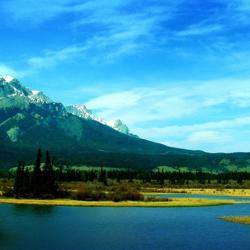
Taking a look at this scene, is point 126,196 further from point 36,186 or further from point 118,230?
point 118,230

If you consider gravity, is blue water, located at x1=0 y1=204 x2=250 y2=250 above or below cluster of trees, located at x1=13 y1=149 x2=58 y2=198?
below

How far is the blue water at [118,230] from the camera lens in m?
62.0

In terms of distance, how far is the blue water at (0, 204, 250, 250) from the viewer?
62000mm

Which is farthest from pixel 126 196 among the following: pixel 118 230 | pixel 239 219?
pixel 118 230

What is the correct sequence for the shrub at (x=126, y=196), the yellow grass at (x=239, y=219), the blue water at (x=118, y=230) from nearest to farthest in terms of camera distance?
the blue water at (x=118, y=230) < the yellow grass at (x=239, y=219) < the shrub at (x=126, y=196)

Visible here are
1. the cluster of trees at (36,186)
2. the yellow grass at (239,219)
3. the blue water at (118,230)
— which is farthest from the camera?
the cluster of trees at (36,186)

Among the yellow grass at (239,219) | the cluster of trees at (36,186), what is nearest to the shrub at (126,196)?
the cluster of trees at (36,186)

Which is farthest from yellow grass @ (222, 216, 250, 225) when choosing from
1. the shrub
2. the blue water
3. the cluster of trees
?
the cluster of trees

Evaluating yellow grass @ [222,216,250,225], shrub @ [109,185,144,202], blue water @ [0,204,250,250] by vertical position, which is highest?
shrub @ [109,185,144,202]

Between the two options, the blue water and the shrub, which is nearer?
the blue water

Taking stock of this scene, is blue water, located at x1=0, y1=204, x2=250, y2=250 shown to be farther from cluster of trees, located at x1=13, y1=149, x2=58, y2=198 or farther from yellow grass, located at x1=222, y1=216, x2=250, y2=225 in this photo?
cluster of trees, located at x1=13, y1=149, x2=58, y2=198

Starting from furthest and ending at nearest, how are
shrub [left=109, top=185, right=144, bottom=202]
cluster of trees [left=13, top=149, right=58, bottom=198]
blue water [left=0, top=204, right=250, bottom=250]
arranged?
cluster of trees [left=13, top=149, right=58, bottom=198], shrub [left=109, top=185, right=144, bottom=202], blue water [left=0, top=204, right=250, bottom=250]

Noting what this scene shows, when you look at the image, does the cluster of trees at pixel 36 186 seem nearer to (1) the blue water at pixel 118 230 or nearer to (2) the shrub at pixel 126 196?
(2) the shrub at pixel 126 196

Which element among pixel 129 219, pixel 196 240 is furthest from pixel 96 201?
pixel 196 240
